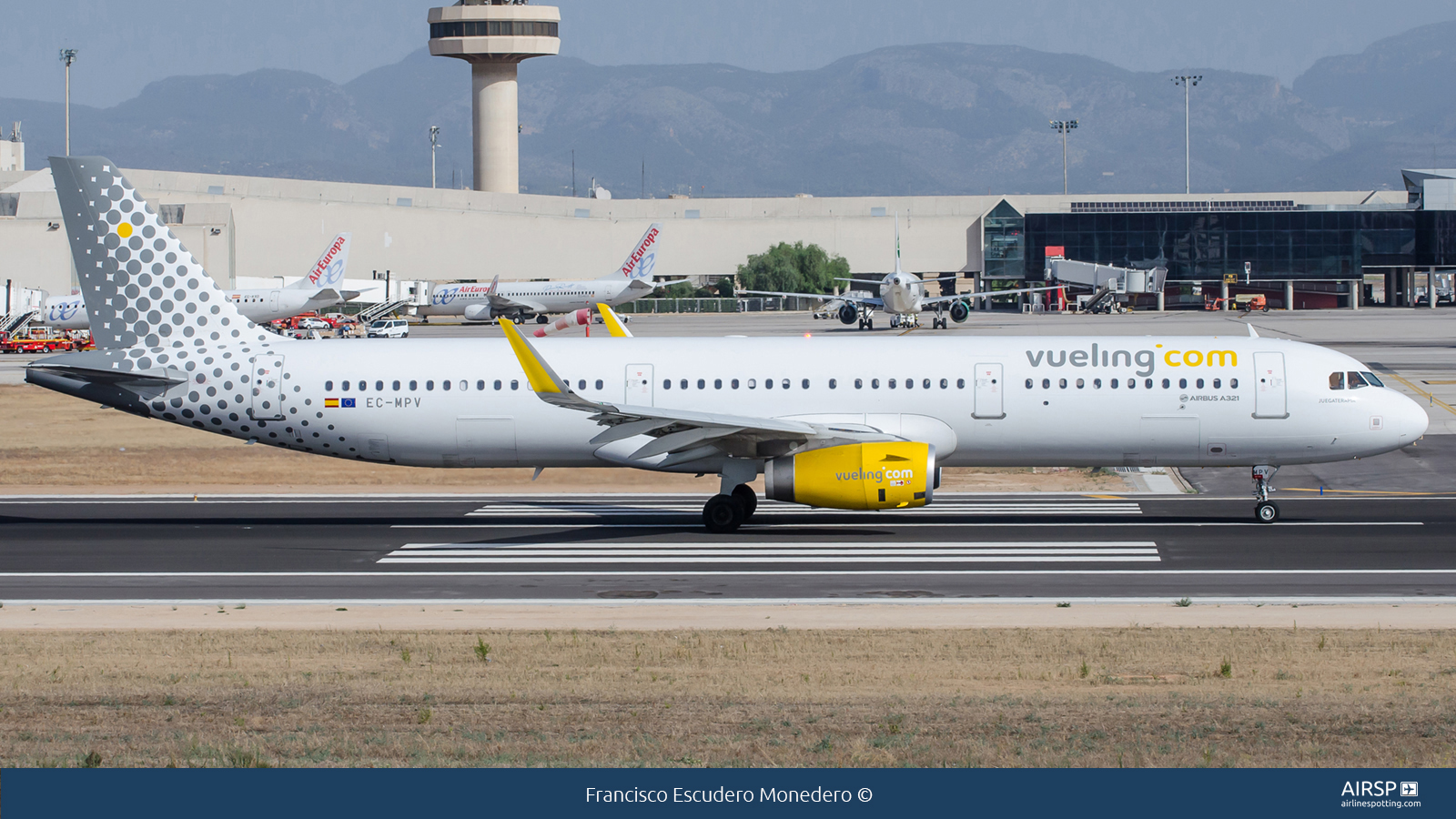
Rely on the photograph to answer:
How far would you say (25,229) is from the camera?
122m

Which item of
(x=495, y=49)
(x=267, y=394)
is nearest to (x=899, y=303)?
(x=267, y=394)

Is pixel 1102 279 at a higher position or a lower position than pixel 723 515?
higher

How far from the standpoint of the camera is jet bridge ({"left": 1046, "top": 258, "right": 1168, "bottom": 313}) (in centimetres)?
13462

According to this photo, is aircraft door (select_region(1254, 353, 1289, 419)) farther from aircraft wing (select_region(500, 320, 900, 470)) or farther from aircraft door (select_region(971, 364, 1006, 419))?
aircraft wing (select_region(500, 320, 900, 470))

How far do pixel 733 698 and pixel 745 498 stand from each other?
1404 cm

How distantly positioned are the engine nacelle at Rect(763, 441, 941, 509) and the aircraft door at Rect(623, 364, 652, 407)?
148 inches

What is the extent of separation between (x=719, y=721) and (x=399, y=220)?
159199 millimetres

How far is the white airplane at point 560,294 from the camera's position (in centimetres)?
12512

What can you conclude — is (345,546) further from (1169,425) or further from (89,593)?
(1169,425)

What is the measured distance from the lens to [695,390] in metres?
28.6

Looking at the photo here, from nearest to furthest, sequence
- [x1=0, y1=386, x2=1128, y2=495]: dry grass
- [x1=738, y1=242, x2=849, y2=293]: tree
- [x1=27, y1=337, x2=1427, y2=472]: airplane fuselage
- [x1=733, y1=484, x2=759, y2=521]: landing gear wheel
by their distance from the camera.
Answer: [x1=27, y1=337, x2=1427, y2=472]: airplane fuselage, [x1=733, y1=484, x2=759, y2=521]: landing gear wheel, [x1=0, y1=386, x2=1128, y2=495]: dry grass, [x1=738, y1=242, x2=849, y2=293]: tree

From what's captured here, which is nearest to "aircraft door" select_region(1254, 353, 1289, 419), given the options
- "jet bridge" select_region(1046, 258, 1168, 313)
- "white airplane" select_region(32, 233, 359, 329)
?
"white airplane" select_region(32, 233, 359, 329)

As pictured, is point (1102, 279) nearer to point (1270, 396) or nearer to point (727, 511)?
point (1270, 396)

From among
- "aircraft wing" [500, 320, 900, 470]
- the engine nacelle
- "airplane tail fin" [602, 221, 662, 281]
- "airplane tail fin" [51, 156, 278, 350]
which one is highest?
"airplane tail fin" [602, 221, 662, 281]
